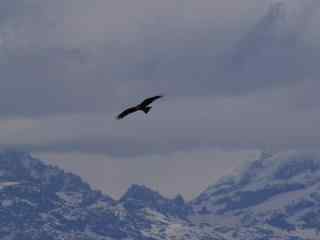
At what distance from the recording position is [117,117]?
80.4 meters

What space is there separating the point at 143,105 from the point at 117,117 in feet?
14.3

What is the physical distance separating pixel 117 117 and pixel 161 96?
9.48 ft

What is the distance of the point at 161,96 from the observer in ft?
269

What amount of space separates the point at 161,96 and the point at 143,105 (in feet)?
9.27

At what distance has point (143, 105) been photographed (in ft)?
277
